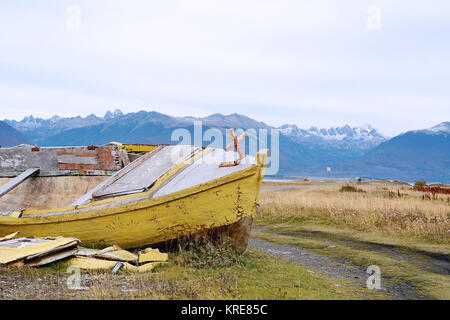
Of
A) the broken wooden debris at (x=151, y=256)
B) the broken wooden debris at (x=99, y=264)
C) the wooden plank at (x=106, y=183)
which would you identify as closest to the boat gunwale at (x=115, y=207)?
the wooden plank at (x=106, y=183)

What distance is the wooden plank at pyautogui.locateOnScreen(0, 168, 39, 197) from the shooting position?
11155 mm

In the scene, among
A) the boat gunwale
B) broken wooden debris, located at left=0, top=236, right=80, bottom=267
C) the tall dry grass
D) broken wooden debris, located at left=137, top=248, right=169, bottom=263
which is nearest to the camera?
broken wooden debris, located at left=0, top=236, right=80, bottom=267

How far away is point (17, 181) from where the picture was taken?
11672 millimetres

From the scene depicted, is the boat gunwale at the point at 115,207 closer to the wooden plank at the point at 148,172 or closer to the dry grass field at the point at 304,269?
the wooden plank at the point at 148,172

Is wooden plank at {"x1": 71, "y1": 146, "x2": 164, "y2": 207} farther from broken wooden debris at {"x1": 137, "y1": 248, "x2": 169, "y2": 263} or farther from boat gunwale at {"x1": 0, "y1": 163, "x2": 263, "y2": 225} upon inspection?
broken wooden debris at {"x1": 137, "y1": 248, "x2": 169, "y2": 263}

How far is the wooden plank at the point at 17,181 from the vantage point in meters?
11.2

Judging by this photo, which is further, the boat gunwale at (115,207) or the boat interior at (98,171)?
the boat interior at (98,171)

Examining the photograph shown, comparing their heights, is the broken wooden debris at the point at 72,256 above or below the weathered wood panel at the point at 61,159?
below

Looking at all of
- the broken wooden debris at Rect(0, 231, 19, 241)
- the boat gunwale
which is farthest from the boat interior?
the broken wooden debris at Rect(0, 231, 19, 241)

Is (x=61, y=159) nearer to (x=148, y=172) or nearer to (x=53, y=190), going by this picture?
(x=53, y=190)

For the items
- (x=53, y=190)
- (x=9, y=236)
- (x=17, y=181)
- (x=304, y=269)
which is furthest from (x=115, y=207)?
(x=53, y=190)

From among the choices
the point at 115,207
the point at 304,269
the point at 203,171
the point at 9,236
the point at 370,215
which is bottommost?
the point at 370,215

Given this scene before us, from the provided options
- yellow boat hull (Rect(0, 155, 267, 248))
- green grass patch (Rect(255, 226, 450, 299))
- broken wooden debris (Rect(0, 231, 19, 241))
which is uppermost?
yellow boat hull (Rect(0, 155, 267, 248))
